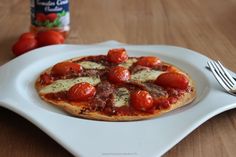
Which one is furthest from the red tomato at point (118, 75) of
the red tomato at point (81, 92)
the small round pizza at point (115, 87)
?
the red tomato at point (81, 92)

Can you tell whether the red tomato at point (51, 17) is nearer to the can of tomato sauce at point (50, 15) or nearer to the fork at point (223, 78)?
the can of tomato sauce at point (50, 15)

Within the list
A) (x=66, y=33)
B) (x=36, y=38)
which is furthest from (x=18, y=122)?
(x=66, y=33)

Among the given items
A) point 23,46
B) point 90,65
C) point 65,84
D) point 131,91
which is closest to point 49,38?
point 23,46

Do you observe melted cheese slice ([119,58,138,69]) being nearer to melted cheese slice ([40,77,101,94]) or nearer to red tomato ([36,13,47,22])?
melted cheese slice ([40,77,101,94])

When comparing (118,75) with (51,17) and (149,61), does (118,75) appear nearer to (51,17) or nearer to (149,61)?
(149,61)

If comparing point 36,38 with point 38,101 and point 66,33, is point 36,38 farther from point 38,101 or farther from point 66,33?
point 38,101

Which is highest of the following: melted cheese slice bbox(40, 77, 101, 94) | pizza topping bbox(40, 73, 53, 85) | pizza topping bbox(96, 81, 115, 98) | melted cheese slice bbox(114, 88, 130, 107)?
melted cheese slice bbox(114, 88, 130, 107)

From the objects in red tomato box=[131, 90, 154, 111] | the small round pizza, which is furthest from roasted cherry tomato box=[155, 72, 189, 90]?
red tomato box=[131, 90, 154, 111]
